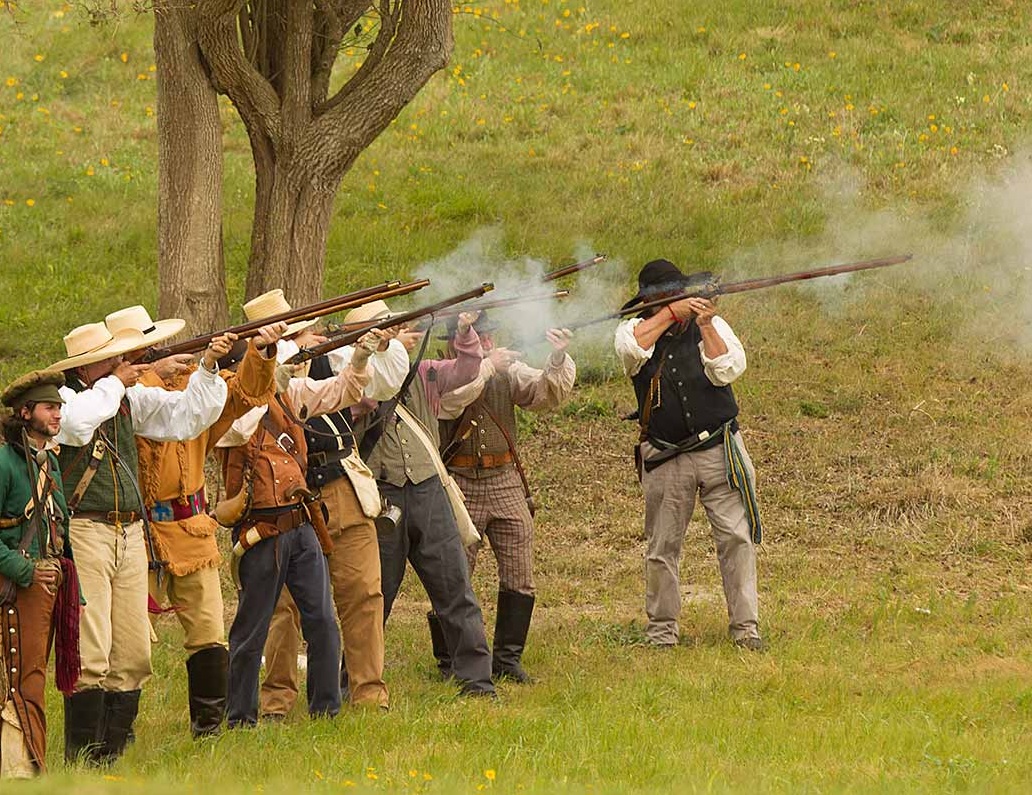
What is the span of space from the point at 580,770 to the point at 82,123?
1649 cm

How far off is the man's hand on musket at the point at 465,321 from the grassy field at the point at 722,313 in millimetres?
1915

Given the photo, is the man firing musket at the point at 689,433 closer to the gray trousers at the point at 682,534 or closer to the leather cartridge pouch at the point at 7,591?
the gray trousers at the point at 682,534

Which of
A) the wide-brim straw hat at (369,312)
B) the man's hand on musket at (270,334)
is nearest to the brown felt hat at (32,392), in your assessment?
the man's hand on musket at (270,334)

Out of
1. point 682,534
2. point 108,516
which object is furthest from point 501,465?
point 108,516

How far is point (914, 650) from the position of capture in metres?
9.00

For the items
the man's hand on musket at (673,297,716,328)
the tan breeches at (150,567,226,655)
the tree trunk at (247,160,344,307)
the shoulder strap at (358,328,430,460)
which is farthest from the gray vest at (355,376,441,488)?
the tree trunk at (247,160,344,307)

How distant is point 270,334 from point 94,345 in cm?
75

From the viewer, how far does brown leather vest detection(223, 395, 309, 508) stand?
7680 millimetres

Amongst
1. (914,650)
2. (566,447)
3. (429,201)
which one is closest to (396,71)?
(566,447)

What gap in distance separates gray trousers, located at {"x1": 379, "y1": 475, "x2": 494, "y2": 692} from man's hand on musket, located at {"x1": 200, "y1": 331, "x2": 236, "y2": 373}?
1.60 meters

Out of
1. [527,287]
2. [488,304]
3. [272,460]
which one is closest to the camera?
[272,460]

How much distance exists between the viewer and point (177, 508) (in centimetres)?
745

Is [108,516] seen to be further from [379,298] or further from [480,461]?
[480,461]

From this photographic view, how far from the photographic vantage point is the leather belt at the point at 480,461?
29.7 feet
